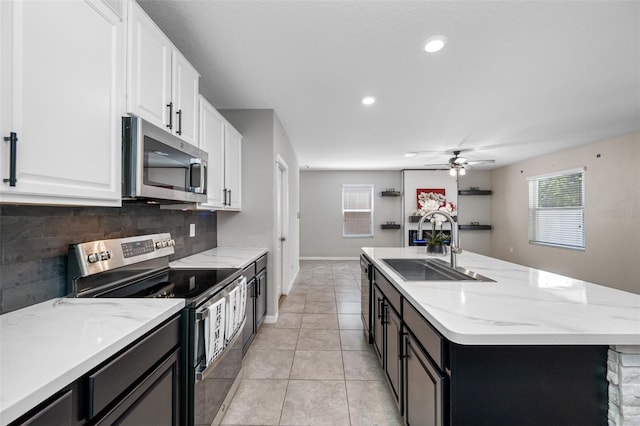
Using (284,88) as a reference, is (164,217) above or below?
below

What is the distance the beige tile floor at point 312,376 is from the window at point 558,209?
451cm

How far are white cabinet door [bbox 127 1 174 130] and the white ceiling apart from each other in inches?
13.0

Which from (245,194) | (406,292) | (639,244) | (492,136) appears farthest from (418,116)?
(639,244)

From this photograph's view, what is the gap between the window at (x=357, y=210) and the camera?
7.68 metres

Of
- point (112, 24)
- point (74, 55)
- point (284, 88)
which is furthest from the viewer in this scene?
point (284, 88)

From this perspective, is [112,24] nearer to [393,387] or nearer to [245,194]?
[245,194]

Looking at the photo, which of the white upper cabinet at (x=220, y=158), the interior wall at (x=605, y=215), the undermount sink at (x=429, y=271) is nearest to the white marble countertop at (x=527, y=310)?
the undermount sink at (x=429, y=271)

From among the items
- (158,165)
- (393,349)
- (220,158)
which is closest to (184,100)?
(158,165)

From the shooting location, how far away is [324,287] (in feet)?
15.8

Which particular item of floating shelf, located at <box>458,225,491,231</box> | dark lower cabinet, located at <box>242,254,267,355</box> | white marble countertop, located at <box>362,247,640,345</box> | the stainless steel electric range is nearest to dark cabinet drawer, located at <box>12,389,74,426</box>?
the stainless steel electric range

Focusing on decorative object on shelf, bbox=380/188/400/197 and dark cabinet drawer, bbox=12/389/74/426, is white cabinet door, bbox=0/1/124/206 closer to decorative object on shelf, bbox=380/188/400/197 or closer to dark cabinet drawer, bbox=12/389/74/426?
dark cabinet drawer, bbox=12/389/74/426

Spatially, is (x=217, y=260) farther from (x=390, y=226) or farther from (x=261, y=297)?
(x=390, y=226)

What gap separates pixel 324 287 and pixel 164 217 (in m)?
3.18

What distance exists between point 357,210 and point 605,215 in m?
4.83
